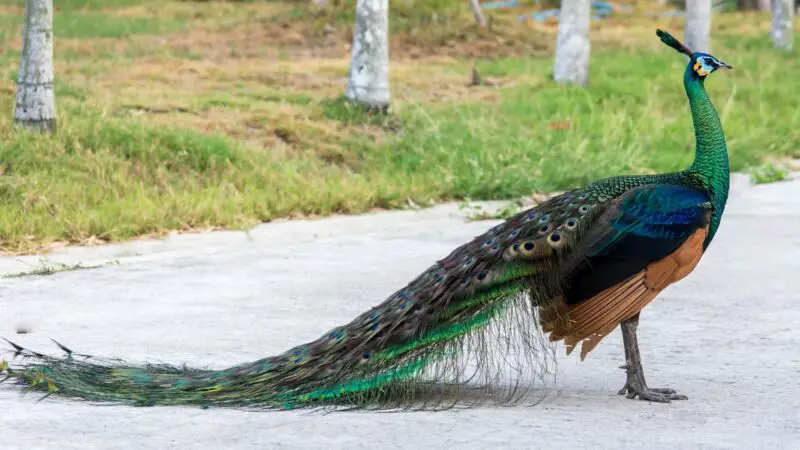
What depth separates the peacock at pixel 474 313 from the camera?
6.11 m

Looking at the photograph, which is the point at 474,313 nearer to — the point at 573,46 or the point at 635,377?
the point at 635,377

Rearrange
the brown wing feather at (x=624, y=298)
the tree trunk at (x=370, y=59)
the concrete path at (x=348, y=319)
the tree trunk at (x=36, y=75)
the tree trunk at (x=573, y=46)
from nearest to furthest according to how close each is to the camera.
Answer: the concrete path at (x=348, y=319) → the brown wing feather at (x=624, y=298) → the tree trunk at (x=36, y=75) → the tree trunk at (x=370, y=59) → the tree trunk at (x=573, y=46)

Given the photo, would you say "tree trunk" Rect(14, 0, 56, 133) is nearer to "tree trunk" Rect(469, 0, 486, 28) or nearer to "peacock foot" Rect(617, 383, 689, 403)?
"peacock foot" Rect(617, 383, 689, 403)

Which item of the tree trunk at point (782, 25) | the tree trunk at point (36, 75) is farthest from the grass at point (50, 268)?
the tree trunk at point (782, 25)

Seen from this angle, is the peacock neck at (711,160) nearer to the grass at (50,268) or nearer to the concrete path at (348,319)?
the concrete path at (348,319)

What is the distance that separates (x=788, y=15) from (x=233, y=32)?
9.59 metres

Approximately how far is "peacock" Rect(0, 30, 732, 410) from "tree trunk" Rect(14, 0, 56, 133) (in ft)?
22.9

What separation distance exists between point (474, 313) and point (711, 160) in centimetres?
132

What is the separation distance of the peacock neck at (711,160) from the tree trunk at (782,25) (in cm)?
1912

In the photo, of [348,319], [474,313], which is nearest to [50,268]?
[348,319]

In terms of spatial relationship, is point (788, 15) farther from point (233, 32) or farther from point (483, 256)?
point (483, 256)

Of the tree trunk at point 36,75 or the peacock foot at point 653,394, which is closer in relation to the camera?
the peacock foot at point 653,394

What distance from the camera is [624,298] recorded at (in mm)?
6273

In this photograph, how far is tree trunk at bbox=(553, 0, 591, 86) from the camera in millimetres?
19750
